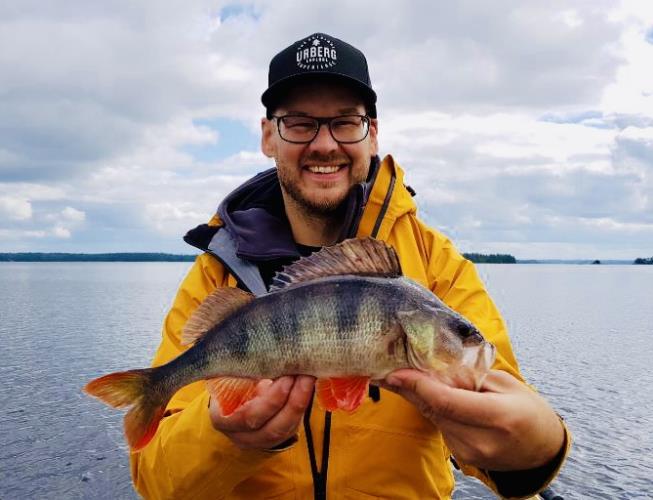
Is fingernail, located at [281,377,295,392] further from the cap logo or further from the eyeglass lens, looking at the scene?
the cap logo

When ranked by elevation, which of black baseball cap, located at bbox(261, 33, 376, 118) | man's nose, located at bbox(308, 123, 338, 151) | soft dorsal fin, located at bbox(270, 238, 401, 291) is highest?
black baseball cap, located at bbox(261, 33, 376, 118)

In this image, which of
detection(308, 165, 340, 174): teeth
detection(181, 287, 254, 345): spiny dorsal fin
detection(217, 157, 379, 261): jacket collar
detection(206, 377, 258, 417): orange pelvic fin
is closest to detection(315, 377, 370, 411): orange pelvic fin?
detection(206, 377, 258, 417): orange pelvic fin

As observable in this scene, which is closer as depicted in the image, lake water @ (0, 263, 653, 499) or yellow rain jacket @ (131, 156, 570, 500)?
yellow rain jacket @ (131, 156, 570, 500)

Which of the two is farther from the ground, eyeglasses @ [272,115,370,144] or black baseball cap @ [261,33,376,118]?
black baseball cap @ [261,33,376,118]

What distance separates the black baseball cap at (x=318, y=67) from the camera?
13.5 feet

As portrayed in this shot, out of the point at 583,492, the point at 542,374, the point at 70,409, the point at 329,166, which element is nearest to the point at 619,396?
the point at 542,374

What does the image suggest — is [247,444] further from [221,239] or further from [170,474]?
[221,239]

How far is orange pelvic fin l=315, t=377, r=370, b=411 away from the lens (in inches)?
116

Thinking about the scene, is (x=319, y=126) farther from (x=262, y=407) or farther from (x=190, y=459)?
(x=190, y=459)

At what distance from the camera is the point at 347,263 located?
125 inches

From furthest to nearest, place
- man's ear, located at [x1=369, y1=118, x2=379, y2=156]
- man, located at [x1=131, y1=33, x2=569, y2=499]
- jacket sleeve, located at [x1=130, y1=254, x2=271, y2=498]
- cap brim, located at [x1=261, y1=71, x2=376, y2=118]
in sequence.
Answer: man's ear, located at [x1=369, y1=118, x2=379, y2=156]
cap brim, located at [x1=261, y1=71, x2=376, y2=118]
jacket sleeve, located at [x1=130, y1=254, x2=271, y2=498]
man, located at [x1=131, y1=33, x2=569, y2=499]

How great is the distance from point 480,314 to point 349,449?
1.23 meters

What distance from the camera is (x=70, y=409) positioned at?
17656 millimetres

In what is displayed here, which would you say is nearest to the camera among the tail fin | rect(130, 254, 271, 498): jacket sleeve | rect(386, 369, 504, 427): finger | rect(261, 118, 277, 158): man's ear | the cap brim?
rect(386, 369, 504, 427): finger
